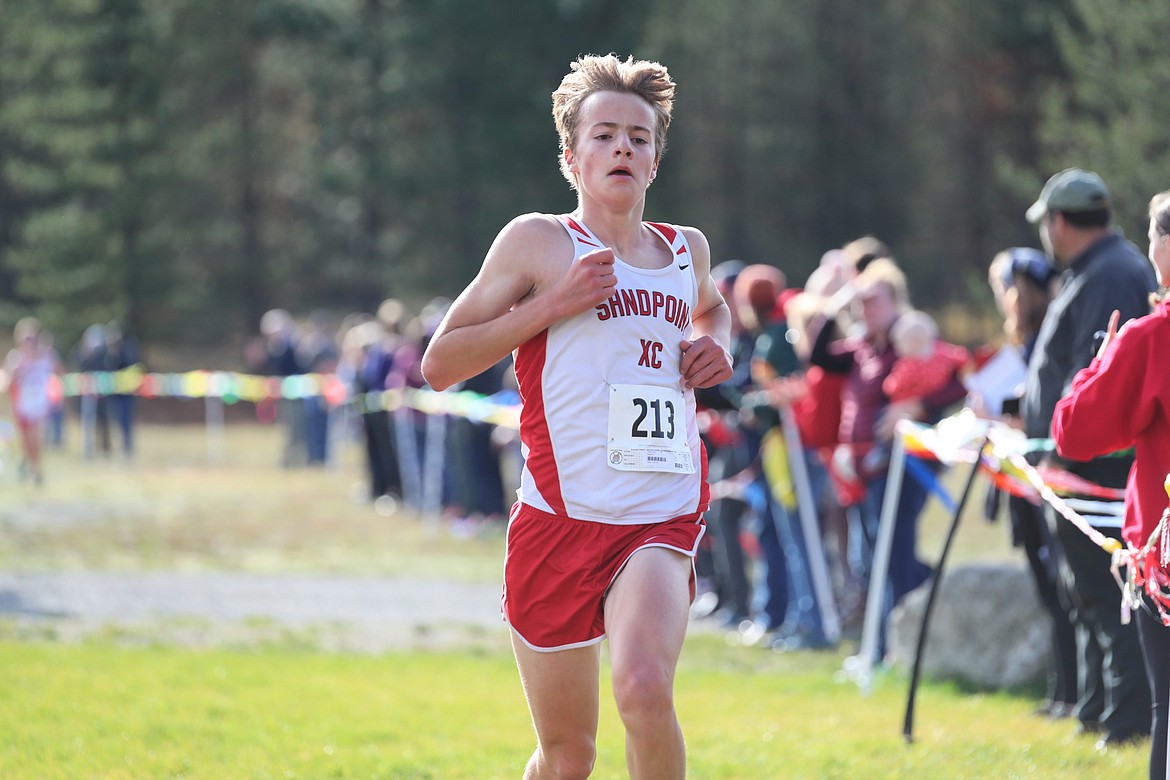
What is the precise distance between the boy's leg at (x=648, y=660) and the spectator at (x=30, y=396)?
19800mm

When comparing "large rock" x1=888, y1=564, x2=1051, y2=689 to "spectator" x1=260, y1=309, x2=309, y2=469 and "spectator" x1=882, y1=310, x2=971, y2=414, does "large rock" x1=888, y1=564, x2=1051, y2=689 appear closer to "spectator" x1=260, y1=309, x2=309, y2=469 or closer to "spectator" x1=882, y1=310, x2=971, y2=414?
"spectator" x1=882, y1=310, x2=971, y2=414

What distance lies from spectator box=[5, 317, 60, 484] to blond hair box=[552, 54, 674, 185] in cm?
1948

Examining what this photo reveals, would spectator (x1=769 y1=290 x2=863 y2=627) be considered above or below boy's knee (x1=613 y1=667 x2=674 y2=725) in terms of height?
above

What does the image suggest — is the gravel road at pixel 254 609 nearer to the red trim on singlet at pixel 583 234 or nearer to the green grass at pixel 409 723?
the green grass at pixel 409 723

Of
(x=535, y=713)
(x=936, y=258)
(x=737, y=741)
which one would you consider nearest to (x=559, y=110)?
(x=535, y=713)

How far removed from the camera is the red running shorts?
4199mm

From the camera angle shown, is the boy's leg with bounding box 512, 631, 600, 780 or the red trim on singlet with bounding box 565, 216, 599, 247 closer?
the boy's leg with bounding box 512, 631, 600, 780

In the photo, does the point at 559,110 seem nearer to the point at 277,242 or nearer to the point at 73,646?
the point at 73,646

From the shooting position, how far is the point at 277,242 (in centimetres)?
5759

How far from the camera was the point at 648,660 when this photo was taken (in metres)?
3.99

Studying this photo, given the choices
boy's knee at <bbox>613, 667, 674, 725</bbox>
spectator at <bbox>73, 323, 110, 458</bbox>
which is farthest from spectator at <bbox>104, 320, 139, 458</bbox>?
boy's knee at <bbox>613, 667, 674, 725</bbox>

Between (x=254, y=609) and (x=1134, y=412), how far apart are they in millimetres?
7995

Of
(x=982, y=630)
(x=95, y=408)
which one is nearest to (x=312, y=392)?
(x=95, y=408)

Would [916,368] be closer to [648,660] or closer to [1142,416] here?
[1142,416]
